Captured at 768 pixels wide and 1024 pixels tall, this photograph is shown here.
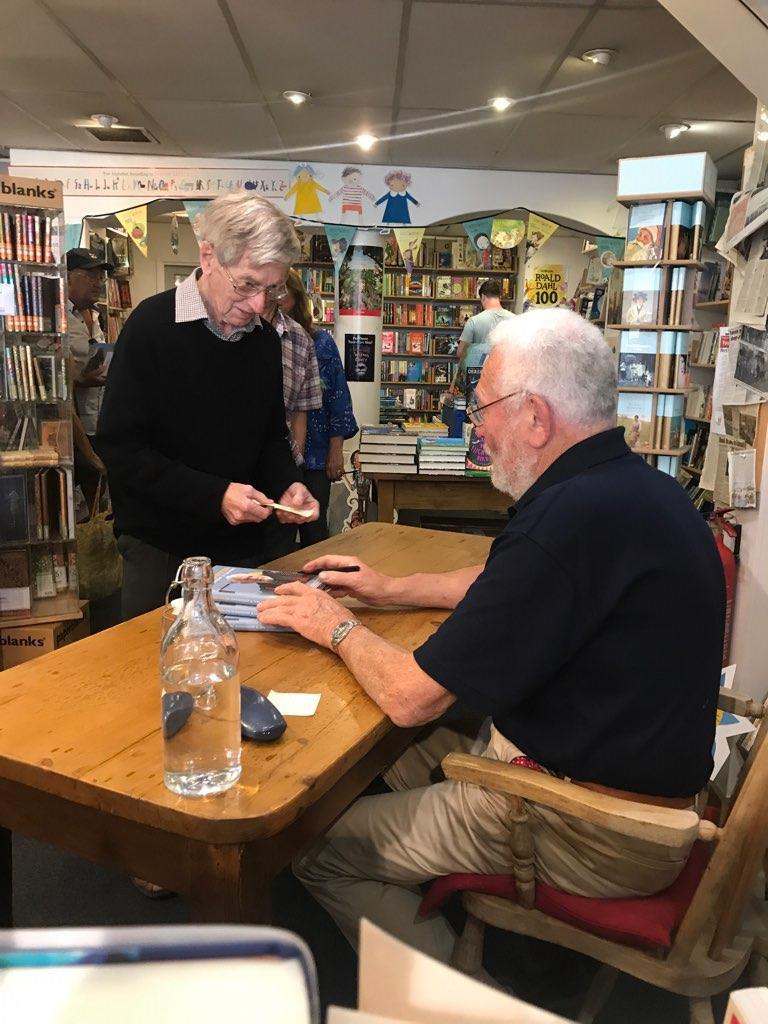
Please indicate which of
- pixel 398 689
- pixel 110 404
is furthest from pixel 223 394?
pixel 398 689

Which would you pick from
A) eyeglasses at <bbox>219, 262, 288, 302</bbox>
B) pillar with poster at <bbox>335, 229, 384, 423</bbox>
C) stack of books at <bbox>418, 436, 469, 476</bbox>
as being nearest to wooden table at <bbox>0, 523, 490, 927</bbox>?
eyeglasses at <bbox>219, 262, 288, 302</bbox>

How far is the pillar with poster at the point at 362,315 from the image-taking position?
6445mm

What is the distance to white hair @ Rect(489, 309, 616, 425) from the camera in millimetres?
1351

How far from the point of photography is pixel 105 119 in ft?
17.9

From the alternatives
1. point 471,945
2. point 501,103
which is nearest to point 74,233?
point 501,103

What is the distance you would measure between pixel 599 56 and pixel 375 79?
4.17ft

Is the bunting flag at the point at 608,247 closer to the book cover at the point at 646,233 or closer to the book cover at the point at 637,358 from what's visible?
the book cover at the point at 646,233

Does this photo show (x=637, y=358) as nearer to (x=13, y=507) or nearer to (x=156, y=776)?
(x=13, y=507)

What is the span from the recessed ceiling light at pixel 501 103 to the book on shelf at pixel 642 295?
1.38m

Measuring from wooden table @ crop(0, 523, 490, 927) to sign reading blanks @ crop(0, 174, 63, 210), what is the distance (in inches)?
97.3

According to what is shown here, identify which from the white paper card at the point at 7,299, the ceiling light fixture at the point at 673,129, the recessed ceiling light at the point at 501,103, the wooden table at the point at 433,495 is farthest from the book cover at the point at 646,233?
the white paper card at the point at 7,299

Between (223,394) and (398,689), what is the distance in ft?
3.48

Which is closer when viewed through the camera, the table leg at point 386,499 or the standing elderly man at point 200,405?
the standing elderly man at point 200,405

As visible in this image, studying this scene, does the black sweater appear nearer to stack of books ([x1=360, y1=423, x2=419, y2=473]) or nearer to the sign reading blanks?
the sign reading blanks
